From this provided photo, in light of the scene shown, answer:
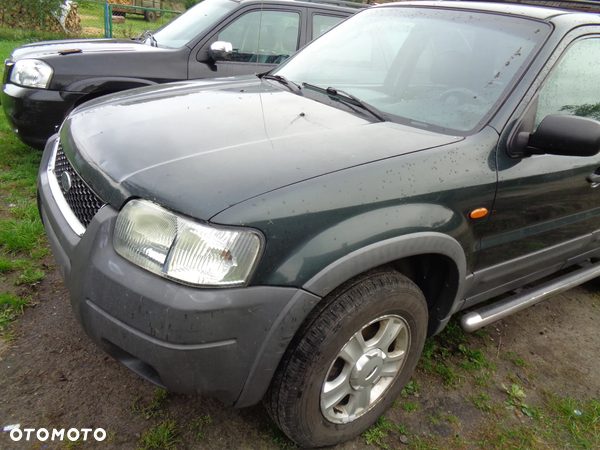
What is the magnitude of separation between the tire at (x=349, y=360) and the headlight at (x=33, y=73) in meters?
3.55

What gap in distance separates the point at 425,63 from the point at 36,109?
3.30 metres

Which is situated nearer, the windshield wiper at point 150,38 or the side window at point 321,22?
the windshield wiper at point 150,38

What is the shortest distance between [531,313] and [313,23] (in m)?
3.64

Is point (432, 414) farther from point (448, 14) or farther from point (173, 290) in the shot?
point (448, 14)

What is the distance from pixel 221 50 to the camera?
4.16 meters

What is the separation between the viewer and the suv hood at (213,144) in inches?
62.2

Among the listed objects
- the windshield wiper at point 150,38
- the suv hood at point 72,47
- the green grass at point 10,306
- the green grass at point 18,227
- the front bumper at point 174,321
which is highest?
the windshield wiper at point 150,38

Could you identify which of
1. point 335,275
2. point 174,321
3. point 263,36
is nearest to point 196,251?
point 174,321

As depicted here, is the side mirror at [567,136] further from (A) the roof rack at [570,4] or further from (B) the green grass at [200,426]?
(B) the green grass at [200,426]

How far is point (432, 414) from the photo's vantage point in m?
2.28

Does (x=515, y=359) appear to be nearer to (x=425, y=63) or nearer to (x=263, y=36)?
(x=425, y=63)

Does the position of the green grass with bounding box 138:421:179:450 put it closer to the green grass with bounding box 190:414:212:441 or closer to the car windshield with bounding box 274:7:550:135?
the green grass with bounding box 190:414:212:441

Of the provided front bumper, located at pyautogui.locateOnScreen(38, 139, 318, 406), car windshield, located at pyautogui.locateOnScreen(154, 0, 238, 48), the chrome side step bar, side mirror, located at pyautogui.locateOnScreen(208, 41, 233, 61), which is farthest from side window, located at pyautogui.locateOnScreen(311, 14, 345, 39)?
front bumper, located at pyautogui.locateOnScreen(38, 139, 318, 406)

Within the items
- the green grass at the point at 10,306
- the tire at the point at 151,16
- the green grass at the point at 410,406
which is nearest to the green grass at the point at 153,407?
the green grass at the point at 10,306
